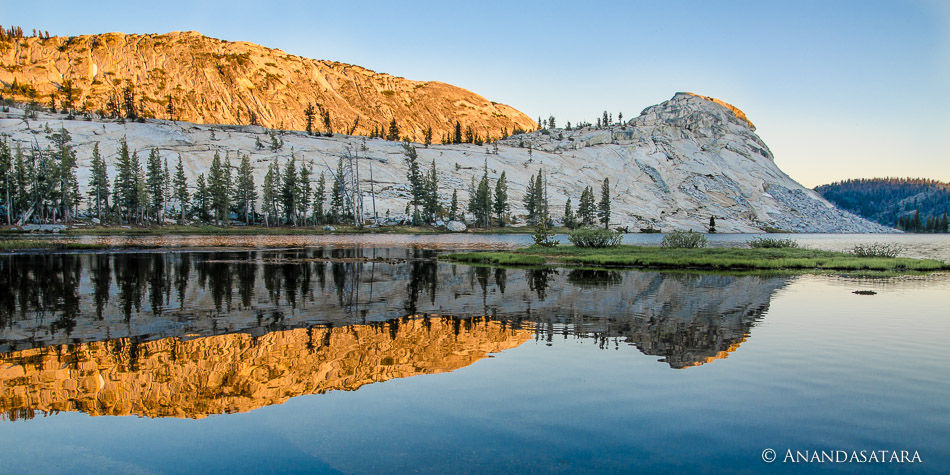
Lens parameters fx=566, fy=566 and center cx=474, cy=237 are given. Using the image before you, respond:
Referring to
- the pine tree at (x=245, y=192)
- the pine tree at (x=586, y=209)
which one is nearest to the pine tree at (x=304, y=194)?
the pine tree at (x=245, y=192)

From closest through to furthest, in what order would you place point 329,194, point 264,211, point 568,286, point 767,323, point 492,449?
point 492,449 < point 767,323 < point 568,286 < point 264,211 < point 329,194

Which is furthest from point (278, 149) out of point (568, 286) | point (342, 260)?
point (568, 286)

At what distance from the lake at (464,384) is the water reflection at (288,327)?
0.09 metres

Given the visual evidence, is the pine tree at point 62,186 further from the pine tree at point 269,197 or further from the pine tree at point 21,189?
the pine tree at point 269,197

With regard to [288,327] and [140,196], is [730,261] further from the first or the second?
[140,196]

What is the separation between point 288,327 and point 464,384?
8.02 m

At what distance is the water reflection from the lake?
94mm

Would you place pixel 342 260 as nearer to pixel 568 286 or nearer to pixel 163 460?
pixel 568 286

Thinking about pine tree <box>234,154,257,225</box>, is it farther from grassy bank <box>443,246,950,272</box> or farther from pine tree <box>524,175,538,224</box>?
grassy bank <box>443,246,950,272</box>

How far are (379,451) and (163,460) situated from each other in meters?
3.19

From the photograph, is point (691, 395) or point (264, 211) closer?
point (691, 395)

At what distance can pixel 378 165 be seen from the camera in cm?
17225

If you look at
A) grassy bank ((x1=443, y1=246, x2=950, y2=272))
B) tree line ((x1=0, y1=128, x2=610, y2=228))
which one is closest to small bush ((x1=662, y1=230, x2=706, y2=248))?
grassy bank ((x1=443, y1=246, x2=950, y2=272))

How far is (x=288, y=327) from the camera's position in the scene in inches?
707
